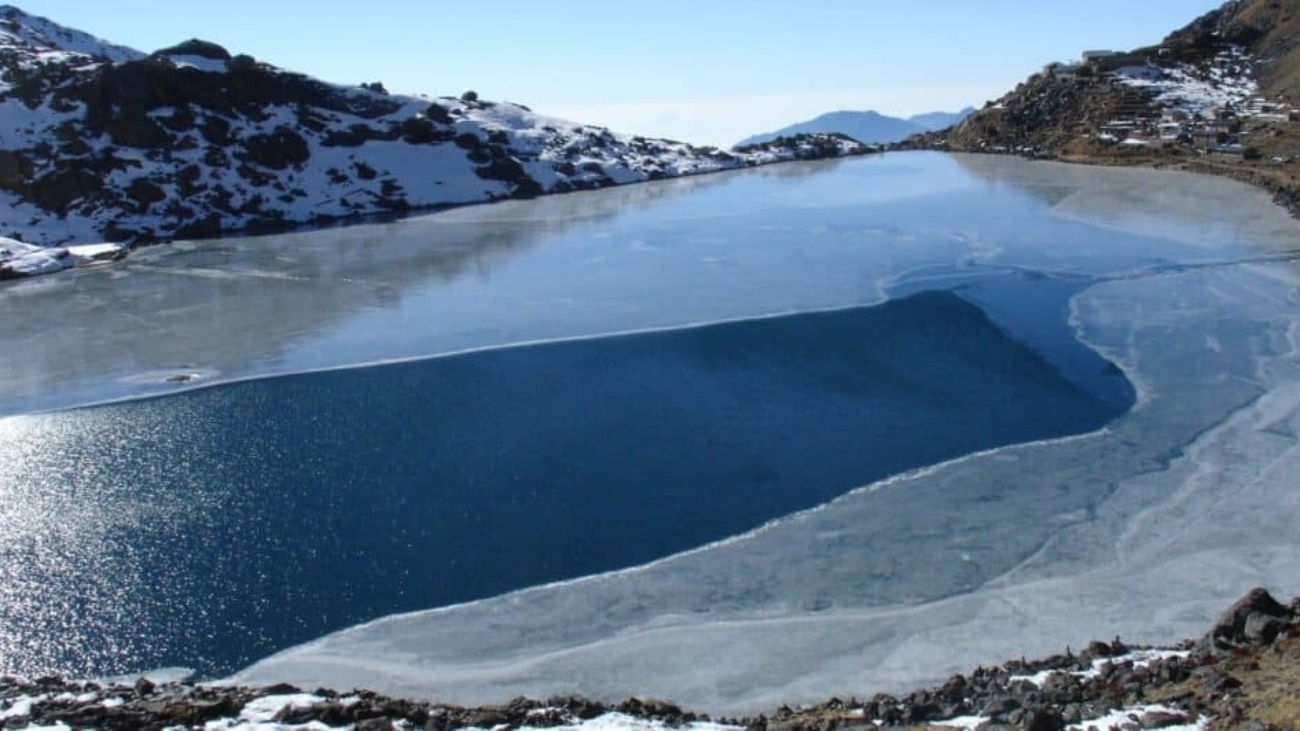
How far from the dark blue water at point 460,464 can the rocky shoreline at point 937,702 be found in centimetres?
199

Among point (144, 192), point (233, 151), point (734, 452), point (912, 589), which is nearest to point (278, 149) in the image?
point (233, 151)

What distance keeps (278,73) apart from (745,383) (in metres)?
55.5

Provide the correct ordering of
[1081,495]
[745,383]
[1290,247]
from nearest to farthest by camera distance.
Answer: [1081,495], [745,383], [1290,247]

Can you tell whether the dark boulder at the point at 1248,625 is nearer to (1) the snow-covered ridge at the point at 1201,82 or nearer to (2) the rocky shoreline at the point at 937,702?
(2) the rocky shoreline at the point at 937,702

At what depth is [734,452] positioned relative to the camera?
16.2m

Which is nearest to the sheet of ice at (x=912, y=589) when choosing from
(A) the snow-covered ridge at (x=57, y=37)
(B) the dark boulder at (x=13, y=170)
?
(B) the dark boulder at (x=13, y=170)

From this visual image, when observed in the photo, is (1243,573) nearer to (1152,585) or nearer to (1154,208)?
(1152,585)

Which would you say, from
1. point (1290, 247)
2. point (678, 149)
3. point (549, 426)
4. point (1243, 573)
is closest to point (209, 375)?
point (549, 426)

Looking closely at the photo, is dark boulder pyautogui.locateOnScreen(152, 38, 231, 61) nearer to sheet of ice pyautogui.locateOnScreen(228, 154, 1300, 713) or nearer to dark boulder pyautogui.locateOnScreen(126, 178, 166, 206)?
dark boulder pyautogui.locateOnScreen(126, 178, 166, 206)

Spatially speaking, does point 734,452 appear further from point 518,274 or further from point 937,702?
point 518,274

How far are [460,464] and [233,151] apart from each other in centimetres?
4725

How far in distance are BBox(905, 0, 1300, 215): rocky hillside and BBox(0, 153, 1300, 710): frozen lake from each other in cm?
2519

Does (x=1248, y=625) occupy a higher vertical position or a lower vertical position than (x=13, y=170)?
lower

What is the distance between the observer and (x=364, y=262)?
37562 millimetres
